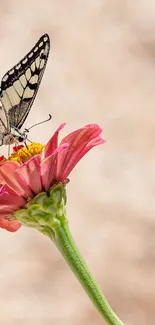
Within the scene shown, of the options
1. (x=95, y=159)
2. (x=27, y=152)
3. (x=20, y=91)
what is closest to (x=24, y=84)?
(x=20, y=91)

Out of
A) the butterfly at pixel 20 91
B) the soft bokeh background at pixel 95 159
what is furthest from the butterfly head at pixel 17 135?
the soft bokeh background at pixel 95 159

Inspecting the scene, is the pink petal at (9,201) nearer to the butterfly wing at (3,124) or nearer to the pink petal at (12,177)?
the pink petal at (12,177)

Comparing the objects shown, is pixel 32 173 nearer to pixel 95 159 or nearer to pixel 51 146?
pixel 51 146

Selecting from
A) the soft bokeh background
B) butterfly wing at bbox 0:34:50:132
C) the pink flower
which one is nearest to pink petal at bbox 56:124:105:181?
the pink flower

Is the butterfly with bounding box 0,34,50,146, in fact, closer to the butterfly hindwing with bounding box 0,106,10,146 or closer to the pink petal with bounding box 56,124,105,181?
the butterfly hindwing with bounding box 0,106,10,146

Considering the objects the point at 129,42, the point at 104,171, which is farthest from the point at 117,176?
the point at 129,42

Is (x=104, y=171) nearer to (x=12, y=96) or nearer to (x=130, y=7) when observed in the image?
(x=130, y=7)
